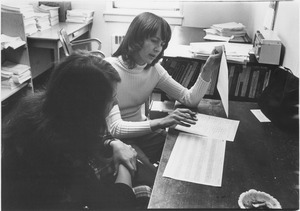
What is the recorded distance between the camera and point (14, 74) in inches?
72.9

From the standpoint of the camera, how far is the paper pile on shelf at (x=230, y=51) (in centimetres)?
146

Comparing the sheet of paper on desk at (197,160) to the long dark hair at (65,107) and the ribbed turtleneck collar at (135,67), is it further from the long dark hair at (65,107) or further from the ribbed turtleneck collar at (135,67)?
the ribbed turtleneck collar at (135,67)

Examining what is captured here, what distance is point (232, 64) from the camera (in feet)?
4.84

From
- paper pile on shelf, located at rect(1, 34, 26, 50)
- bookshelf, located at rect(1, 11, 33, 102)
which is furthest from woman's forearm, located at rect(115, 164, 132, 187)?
paper pile on shelf, located at rect(1, 34, 26, 50)

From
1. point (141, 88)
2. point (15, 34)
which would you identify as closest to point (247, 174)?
point (141, 88)

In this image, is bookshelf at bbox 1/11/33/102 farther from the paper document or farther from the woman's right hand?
the paper document

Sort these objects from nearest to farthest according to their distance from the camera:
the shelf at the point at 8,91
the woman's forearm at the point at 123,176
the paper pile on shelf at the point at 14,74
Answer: the woman's forearm at the point at 123,176
the shelf at the point at 8,91
the paper pile on shelf at the point at 14,74

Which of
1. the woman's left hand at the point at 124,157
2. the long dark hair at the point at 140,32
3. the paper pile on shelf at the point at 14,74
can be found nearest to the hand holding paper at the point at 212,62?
the long dark hair at the point at 140,32

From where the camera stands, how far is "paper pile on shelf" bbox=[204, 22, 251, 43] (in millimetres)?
1909

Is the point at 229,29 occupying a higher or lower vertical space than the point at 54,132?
higher

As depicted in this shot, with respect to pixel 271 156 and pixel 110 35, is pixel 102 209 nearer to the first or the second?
pixel 271 156

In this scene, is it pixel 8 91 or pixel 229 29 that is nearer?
pixel 8 91

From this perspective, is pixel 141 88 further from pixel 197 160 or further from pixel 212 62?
pixel 197 160

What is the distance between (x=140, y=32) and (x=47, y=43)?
2.75ft
